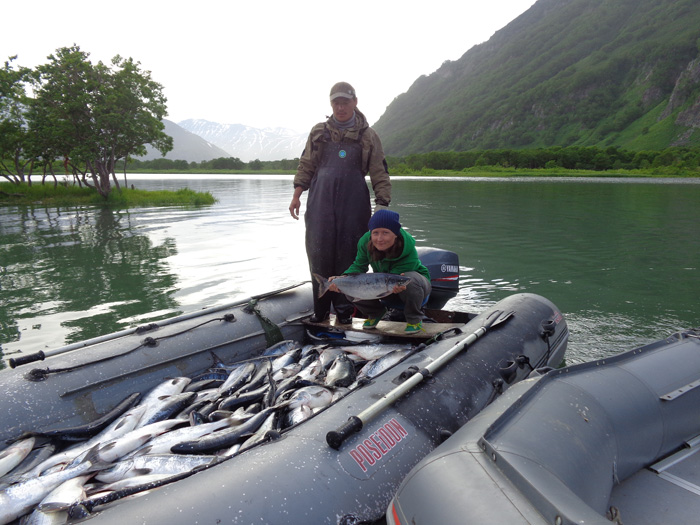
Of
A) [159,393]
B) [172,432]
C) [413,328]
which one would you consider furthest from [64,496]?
[413,328]

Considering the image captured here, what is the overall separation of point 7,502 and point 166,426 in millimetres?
1082

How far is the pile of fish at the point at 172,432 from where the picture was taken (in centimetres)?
279

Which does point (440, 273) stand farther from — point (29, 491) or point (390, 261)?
point (29, 491)

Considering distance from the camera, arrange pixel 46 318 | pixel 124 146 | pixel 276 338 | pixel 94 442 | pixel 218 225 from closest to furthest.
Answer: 1. pixel 94 442
2. pixel 276 338
3. pixel 46 318
4. pixel 218 225
5. pixel 124 146

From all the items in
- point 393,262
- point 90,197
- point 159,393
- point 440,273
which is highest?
point 90,197

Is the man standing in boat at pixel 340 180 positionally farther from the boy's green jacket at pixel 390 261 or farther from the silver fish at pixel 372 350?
the silver fish at pixel 372 350

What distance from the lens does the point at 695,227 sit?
18.2 metres

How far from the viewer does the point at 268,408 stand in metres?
3.59

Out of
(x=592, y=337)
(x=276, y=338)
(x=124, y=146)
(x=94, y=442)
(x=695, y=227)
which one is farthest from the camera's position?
(x=124, y=146)

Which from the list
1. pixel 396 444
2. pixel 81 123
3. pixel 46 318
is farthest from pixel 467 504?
pixel 81 123

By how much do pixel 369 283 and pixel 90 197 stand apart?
110 ft

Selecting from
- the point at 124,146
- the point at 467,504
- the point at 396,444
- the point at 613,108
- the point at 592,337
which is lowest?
the point at 592,337

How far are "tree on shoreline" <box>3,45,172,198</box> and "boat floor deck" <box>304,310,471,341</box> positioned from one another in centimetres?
2815

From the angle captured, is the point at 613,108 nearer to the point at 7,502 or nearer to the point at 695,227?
the point at 695,227
